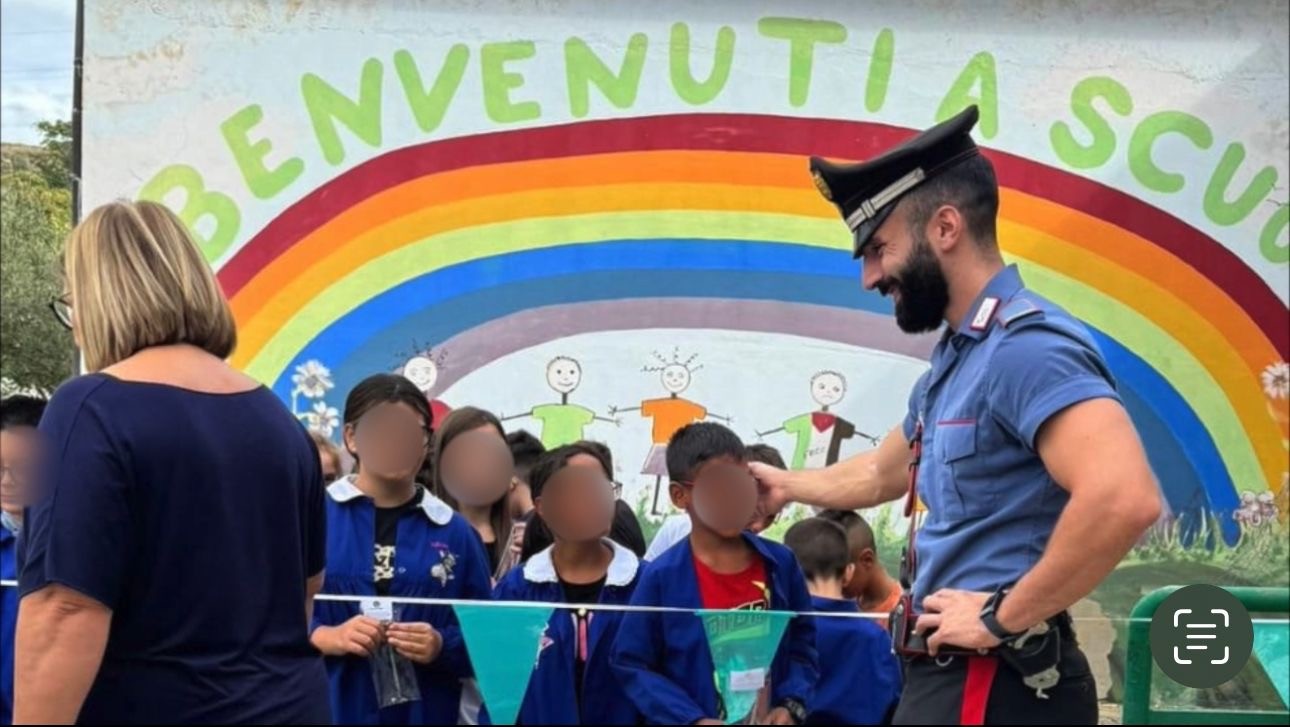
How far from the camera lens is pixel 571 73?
488 cm

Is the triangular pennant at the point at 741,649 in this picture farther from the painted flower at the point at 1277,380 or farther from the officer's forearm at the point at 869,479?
the painted flower at the point at 1277,380

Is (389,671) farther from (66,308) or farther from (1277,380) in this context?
(1277,380)

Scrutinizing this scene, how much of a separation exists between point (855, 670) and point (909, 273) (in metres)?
1.65

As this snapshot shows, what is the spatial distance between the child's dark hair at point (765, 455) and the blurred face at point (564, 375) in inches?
25.7

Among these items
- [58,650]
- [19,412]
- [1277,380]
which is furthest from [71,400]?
[1277,380]

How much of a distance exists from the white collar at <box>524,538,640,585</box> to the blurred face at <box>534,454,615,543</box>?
0.26 feet

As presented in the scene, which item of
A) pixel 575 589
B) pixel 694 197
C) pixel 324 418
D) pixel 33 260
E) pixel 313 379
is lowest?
pixel 575 589

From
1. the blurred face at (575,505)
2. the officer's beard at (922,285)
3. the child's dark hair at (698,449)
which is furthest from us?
the blurred face at (575,505)

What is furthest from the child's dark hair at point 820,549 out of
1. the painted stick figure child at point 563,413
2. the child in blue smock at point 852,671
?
the painted stick figure child at point 563,413

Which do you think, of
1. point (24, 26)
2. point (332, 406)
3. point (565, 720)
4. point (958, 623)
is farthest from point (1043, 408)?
point (24, 26)

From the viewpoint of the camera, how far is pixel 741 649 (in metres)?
3.56

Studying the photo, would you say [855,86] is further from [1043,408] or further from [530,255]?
[1043,408]

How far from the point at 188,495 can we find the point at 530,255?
2.86 m

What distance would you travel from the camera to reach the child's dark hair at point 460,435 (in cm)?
453
